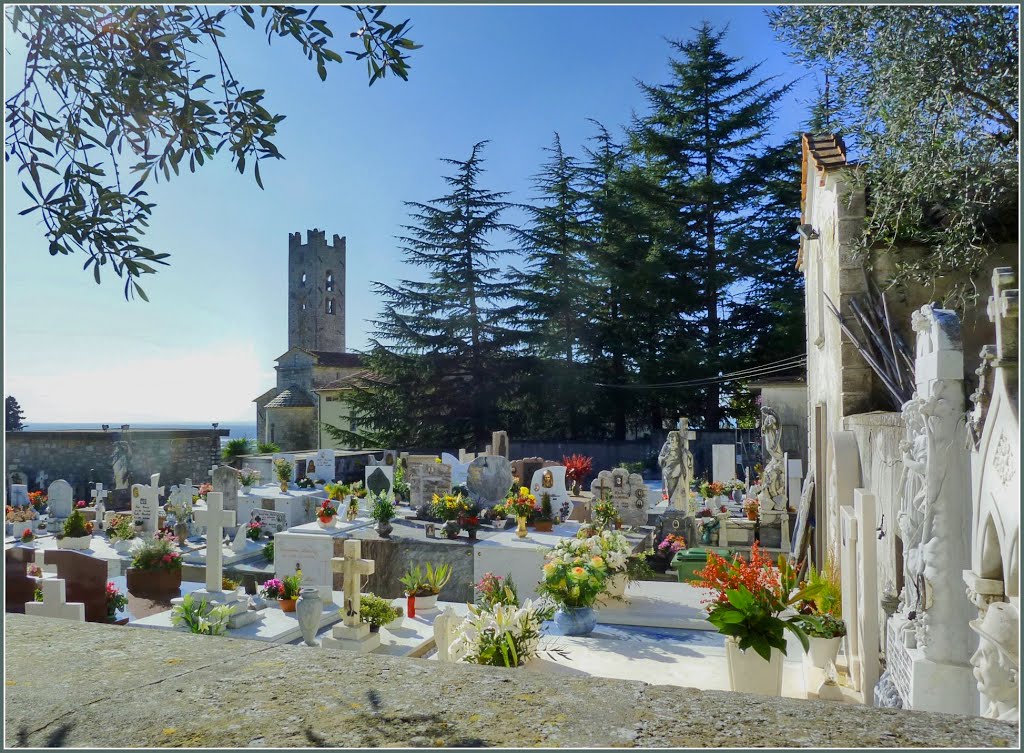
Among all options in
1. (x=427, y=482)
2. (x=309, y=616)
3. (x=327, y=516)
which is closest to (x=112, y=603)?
(x=309, y=616)

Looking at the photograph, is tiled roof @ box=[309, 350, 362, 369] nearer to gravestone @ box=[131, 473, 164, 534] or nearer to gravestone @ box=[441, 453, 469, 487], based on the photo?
gravestone @ box=[441, 453, 469, 487]

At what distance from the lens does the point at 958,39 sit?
4.19 m

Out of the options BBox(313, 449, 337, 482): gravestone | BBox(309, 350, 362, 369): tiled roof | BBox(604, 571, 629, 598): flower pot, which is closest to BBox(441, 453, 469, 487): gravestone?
BBox(313, 449, 337, 482): gravestone

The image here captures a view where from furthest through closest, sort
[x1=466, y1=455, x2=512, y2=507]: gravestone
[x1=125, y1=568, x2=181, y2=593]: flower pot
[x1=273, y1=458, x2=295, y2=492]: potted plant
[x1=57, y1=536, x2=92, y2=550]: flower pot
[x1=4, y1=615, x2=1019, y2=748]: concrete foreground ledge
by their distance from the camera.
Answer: [x1=273, y1=458, x2=295, y2=492]: potted plant → [x1=466, y1=455, x2=512, y2=507]: gravestone → [x1=57, y1=536, x2=92, y2=550]: flower pot → [x1=125, y1=568, x2=181, y2=593]: flower pot → [x1=4, y1=615, x2=1019, y2=748]: concrete foreground ledge

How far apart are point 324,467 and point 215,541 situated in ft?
38.6

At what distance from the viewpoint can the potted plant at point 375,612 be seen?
297 inches

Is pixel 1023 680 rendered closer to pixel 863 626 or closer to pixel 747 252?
pixel 863 626

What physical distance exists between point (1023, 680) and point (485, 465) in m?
12.8

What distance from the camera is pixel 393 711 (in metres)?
1.47

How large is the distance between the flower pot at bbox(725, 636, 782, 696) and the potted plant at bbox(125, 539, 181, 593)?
27.6 feet

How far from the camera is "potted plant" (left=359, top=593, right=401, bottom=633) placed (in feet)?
24.7

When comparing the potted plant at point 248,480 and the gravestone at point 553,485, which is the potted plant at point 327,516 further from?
the potted plant at point 248,480

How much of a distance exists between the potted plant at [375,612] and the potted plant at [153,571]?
3.93 meters

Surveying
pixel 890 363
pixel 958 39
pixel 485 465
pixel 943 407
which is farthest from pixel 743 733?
pixel 485 465
